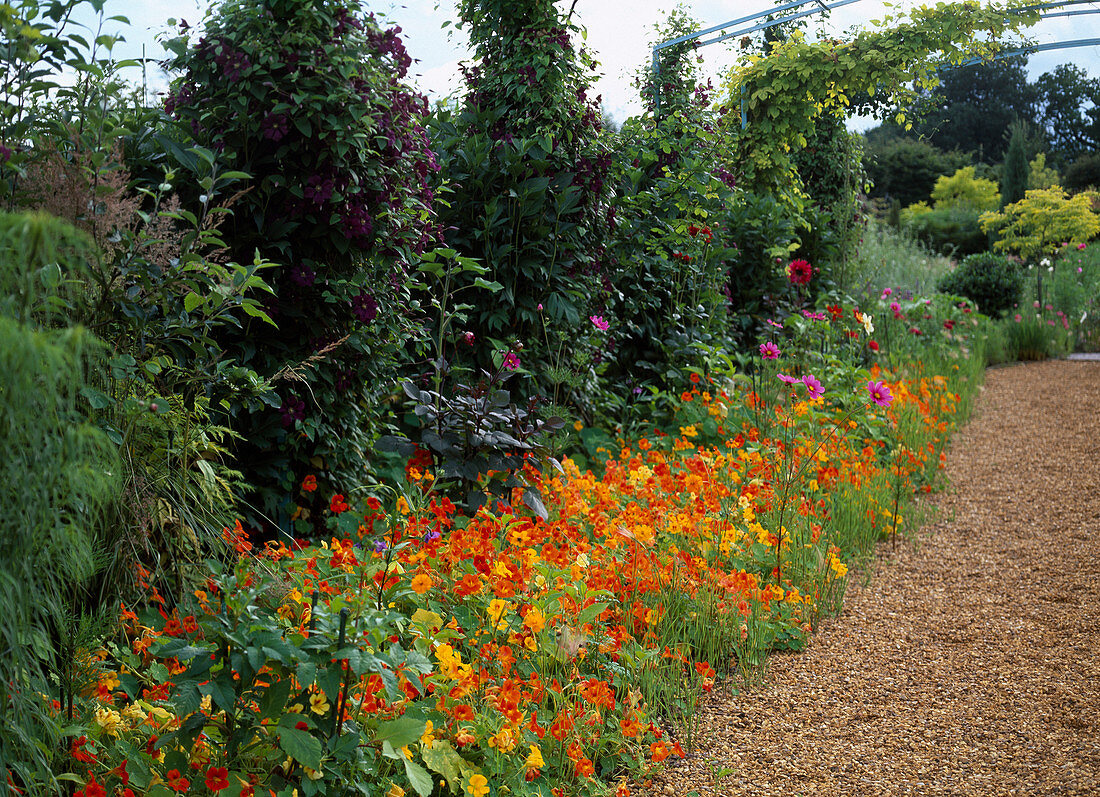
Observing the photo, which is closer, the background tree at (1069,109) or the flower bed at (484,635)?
the flower bed at (484,635)

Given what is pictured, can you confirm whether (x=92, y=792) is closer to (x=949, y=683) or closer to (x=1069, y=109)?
(x=949, y=683)

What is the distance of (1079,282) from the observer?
1038 centimetres

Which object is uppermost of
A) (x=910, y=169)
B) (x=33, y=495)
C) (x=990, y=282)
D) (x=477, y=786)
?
(x=910, y=169)

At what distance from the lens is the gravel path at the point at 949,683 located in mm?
1893

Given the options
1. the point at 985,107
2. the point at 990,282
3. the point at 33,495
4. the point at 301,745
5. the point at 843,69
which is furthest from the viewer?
the point at 985,107

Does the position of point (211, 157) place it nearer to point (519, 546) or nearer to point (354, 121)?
point (354, 121)

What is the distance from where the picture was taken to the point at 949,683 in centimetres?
236

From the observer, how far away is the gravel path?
1893 millimetres

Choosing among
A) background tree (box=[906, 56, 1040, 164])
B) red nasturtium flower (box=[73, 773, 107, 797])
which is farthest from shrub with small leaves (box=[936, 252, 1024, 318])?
background tree (box=[906, 56, 1040, 164])

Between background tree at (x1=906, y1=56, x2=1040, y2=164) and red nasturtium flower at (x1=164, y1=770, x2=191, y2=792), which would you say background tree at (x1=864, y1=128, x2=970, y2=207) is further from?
red nasturtium flower at (x1=164, y1=770, x2=191, y2=792)

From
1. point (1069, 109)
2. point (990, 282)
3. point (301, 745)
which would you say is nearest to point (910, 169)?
point (1069, 109)

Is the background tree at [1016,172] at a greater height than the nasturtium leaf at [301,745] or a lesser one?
greater

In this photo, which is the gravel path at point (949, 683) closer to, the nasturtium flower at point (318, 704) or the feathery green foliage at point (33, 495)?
the nasturtium flower at point (318, 704)

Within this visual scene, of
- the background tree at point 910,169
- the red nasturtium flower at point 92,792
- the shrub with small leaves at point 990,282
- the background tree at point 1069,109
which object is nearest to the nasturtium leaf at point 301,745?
the red nasturtium flower at point 92,792
